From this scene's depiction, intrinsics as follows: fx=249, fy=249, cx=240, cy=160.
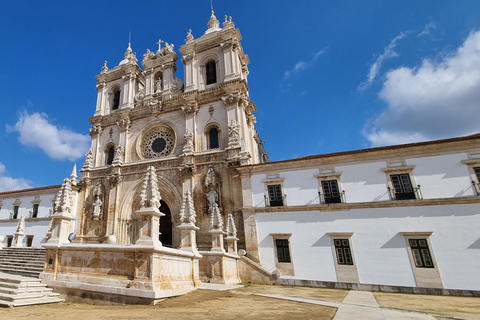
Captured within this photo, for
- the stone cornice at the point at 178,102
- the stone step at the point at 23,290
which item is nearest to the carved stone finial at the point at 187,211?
the stone step at the point at 23,290

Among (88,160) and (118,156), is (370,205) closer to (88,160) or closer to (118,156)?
(118,156)

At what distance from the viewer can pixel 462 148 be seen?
1426cm

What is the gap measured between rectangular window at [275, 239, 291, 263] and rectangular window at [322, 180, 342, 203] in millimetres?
3895

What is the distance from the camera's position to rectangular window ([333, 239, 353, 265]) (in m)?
14.8

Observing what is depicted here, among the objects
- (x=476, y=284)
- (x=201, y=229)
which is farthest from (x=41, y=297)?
(x=476, y=284)

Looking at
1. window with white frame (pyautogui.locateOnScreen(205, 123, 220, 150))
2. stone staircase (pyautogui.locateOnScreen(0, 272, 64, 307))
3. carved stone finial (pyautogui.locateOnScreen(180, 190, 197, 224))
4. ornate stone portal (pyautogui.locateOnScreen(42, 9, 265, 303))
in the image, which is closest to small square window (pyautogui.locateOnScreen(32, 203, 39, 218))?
ornate stone portal (pyautogui.locateOnScreen(42, 9, 265, 303))

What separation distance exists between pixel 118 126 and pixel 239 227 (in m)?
17.5

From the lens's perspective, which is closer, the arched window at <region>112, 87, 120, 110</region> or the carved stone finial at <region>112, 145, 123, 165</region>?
the carved stone finial at <region>112, 145, 123, 165</region>

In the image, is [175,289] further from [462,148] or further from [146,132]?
[146,132]

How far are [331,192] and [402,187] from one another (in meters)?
4.00

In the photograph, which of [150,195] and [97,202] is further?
[97,202]

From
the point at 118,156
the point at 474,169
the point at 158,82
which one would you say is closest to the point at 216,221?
the point at 118,156

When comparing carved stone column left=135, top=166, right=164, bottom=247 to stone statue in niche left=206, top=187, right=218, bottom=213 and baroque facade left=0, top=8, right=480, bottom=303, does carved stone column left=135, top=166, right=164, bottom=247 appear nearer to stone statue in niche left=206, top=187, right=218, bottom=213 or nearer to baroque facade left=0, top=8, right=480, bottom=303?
baroque facade left=0, top=8, right=480, bottom=303

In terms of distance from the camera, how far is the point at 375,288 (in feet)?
45.2
